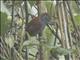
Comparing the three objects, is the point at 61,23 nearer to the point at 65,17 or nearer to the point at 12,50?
the point at 65,17

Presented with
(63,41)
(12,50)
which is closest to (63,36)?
(63,41)

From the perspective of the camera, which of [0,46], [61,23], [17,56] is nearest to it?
[61,23]

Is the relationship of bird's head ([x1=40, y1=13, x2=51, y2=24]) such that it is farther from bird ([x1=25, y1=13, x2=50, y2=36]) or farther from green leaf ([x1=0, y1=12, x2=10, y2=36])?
green leaf ([x1=0, y1=12, x2=10, y2=36])

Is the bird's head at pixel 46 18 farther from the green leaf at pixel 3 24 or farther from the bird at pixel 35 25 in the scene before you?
the green leaf at pixel 3 24

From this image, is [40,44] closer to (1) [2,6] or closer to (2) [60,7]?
(2) [60,7]

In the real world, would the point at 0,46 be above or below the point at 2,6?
below

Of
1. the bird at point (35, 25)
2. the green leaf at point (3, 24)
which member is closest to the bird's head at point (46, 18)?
the bird at point (35, 25)

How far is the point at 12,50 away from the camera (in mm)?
667

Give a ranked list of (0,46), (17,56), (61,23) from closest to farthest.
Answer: (61,23) → (17,56) → (0,46)

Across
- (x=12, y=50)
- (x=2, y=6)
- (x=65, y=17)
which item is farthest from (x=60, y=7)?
(x=2, y=6)

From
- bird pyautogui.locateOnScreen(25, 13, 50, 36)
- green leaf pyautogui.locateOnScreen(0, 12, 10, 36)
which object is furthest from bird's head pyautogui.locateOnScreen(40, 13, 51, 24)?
green leaf pyautogui.locateOnScreen(0, 12, 10, 36)

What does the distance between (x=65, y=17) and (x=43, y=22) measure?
8 cm

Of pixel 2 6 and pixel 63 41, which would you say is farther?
pixel 2 6

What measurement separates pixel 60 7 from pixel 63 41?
0.24ft
